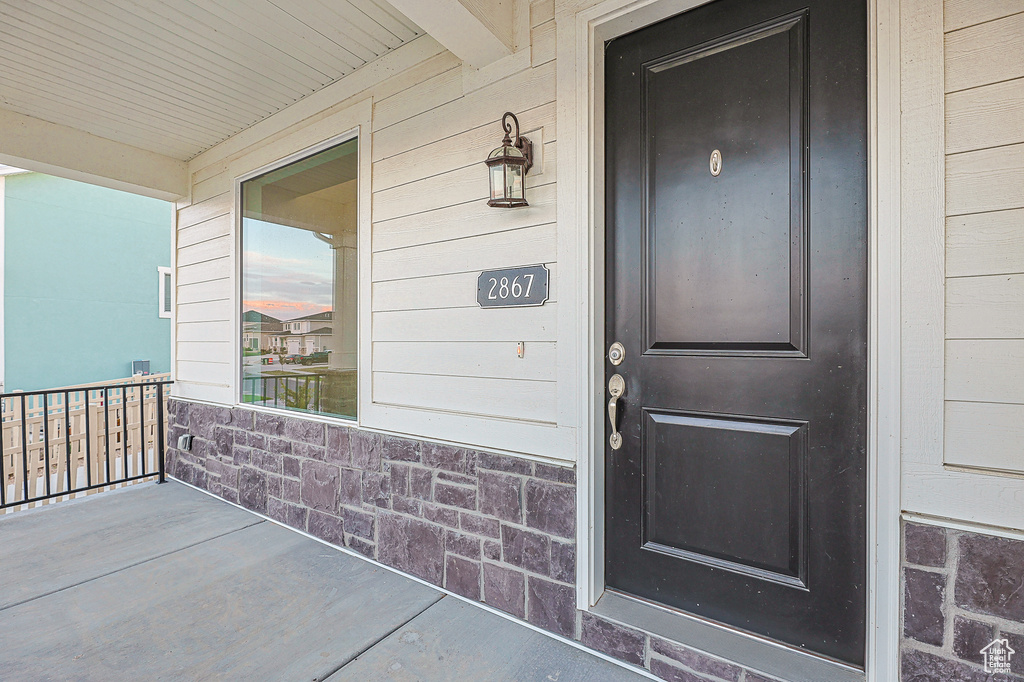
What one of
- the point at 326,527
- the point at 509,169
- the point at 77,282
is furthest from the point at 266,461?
the point at 77,282

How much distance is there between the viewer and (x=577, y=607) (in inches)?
67.9

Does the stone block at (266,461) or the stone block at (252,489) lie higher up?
the stone block at (266,461)

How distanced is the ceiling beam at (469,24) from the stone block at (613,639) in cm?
217

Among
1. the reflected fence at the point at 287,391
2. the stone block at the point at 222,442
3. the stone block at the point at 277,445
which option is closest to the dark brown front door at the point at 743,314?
the reflected fence at the point at 287,391

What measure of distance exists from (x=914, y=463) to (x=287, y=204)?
10.7 feet

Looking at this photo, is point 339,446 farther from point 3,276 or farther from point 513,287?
point 3,276

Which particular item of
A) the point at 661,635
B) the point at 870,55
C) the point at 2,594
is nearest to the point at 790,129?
the point at 870,55

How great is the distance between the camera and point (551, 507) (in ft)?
5.92

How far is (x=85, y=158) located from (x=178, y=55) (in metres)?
1.49

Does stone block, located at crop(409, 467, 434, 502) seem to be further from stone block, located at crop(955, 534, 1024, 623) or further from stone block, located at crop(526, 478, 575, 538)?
stone block, located at crop(955, 534, 1024, 623)

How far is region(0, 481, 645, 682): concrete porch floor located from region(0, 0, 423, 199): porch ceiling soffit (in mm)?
2470

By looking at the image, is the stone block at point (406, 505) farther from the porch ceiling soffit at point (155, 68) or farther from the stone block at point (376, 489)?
the porch ceiling soffit at point (155, 68)

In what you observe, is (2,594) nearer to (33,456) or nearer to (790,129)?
(33,456)

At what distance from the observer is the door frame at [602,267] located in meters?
1.26
